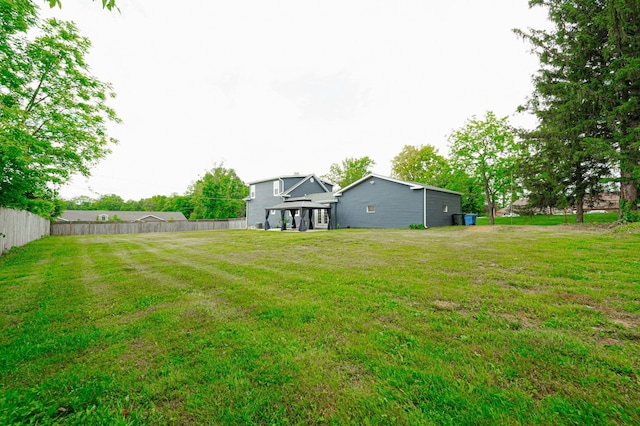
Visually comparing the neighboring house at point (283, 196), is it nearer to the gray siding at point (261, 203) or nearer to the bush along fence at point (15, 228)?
the gray siding at point (261, 203)

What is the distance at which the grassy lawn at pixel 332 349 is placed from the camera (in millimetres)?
1748

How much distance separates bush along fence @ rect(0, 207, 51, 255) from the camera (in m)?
8.98

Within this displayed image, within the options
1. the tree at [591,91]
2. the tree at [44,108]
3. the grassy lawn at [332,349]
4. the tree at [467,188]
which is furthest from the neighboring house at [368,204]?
the grassy lawn at [332,349]

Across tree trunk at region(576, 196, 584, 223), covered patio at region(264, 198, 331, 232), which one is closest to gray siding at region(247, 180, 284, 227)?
covered patio at region(264, 198, 331, 232)

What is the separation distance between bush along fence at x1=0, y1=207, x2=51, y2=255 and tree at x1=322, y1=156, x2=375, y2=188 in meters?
33.9

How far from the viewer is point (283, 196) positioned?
24688 mm

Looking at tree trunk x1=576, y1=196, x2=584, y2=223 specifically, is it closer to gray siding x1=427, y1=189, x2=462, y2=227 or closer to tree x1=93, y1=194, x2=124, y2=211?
gray siding x1=427, y1=189, x2=462, y2=227

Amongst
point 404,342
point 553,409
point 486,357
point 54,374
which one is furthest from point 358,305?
point 54,374

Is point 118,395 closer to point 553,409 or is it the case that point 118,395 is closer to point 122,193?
point 553,409

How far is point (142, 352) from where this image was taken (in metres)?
2.59

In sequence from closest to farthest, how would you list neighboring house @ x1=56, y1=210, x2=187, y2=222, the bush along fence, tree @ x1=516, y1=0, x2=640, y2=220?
the bush along fence → tree @ x1=516, y1=0, x2=640, y2=220 → neighboring house @ x1=56, y1=210, x2=187, y2=222

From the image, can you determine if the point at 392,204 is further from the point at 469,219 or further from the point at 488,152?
the point at 488,152

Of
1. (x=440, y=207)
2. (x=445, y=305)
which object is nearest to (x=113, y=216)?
(x=440, y=207)

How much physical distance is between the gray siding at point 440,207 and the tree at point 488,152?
616 centimetres
